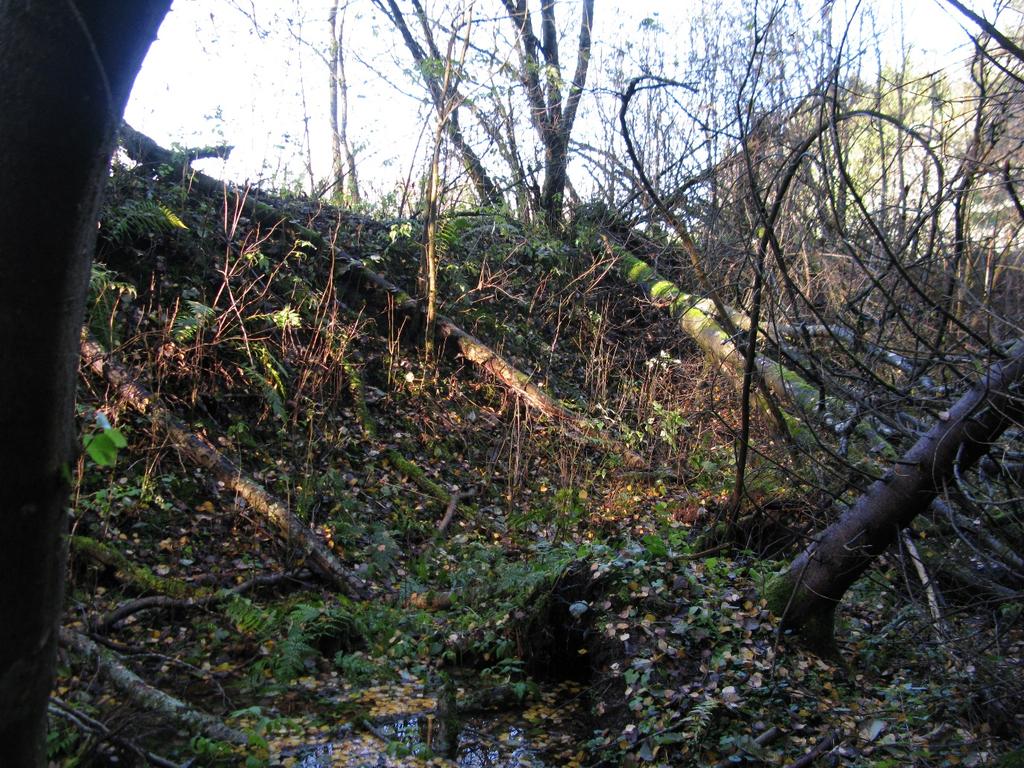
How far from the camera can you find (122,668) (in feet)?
13.6

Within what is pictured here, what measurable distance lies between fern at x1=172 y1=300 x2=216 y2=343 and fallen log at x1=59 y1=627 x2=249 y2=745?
3419 millimetres

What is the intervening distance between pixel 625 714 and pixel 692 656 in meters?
0.53

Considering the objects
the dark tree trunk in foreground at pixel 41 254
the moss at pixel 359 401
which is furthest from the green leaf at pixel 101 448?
the moss at pixel 359 401

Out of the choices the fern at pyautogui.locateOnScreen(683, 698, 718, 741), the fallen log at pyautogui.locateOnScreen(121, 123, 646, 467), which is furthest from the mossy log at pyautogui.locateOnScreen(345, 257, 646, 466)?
the fern at pyautogui.locateOnScreen(683, 698, 718, 741)

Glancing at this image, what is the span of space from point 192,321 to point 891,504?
236 inches

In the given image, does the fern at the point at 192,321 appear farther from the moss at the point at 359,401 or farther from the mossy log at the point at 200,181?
the mossy log at the point at 200,181

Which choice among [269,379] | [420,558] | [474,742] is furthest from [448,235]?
[474,742]

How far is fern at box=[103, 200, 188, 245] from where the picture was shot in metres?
7.79

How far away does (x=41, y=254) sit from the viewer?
1339mm

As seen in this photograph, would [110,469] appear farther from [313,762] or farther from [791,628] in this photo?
[791,628]

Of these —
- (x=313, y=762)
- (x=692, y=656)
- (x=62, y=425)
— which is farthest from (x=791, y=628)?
(x=62, y=425)

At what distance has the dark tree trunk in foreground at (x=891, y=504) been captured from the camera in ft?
12.6

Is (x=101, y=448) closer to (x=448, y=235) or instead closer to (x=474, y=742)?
(x=474, y=742)

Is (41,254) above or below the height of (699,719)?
above
